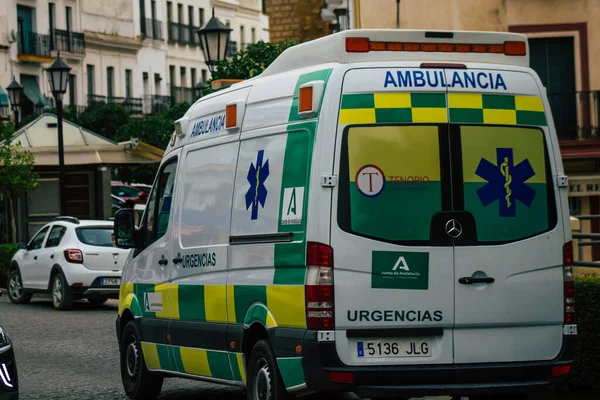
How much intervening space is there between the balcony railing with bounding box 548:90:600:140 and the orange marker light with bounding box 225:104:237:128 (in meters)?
19.3

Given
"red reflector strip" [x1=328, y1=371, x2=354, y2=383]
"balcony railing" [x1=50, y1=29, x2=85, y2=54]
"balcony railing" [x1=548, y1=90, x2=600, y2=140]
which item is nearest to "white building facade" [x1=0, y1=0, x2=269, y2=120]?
"balcony railing" [x1=50, y1=29, x2=85, y2=54]

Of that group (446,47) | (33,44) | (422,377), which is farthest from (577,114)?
(33,44)

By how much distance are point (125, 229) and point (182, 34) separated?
3171 inches

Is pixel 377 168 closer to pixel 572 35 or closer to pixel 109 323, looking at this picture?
pixel 109 323

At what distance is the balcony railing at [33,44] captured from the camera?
73.6 metres

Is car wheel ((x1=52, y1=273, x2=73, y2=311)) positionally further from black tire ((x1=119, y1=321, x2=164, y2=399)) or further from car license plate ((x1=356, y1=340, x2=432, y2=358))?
car license plate ((x1=356, y1=340, x2=432, y2=358))

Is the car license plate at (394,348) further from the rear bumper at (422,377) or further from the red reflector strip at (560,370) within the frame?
the red reflector strip at (560,370)

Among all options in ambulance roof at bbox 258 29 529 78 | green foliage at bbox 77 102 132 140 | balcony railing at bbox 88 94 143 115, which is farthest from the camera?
balcony railing at bbox 88 94 143 115

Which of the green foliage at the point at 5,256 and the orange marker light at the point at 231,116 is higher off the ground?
the orange marker light at the point at 231,116

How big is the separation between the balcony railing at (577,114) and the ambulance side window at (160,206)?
1772 cm

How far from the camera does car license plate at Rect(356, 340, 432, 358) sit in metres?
9.37

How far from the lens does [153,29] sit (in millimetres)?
88438

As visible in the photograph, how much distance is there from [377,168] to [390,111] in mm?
373

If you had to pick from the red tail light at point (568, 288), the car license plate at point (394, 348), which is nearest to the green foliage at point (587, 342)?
the red tail light at point (568, 288)
